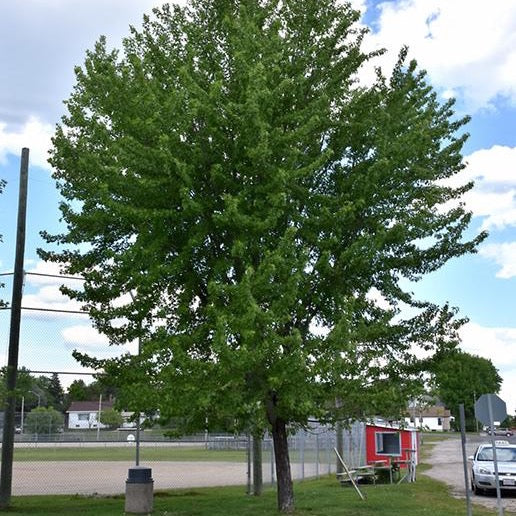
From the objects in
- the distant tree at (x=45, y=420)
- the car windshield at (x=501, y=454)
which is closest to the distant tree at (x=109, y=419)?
the distant tree at (x=45, y=420)

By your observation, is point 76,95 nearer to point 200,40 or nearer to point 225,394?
point 200,40

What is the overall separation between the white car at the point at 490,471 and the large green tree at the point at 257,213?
7.36 m

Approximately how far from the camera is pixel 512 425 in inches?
5069

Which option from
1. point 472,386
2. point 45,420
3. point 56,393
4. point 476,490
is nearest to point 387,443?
point 476,490

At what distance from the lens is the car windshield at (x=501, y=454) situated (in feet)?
68.3

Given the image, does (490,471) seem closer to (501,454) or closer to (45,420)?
(501,454)

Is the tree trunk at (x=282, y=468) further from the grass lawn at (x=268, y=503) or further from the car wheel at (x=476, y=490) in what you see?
the car wheel at (x=476, y=490)

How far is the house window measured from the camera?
86.0 feet

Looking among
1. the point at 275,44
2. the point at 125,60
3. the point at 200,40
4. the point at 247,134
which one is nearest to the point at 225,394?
the point at 247,134

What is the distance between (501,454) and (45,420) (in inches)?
628

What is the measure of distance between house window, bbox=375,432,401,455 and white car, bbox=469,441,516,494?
200 inches

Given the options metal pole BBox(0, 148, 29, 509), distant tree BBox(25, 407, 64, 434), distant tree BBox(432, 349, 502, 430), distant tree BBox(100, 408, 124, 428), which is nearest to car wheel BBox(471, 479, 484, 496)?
distant tree BBox(100, 408, 124, 428)

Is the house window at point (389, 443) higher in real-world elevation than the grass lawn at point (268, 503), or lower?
higher

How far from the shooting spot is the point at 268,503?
15453 millimetres
